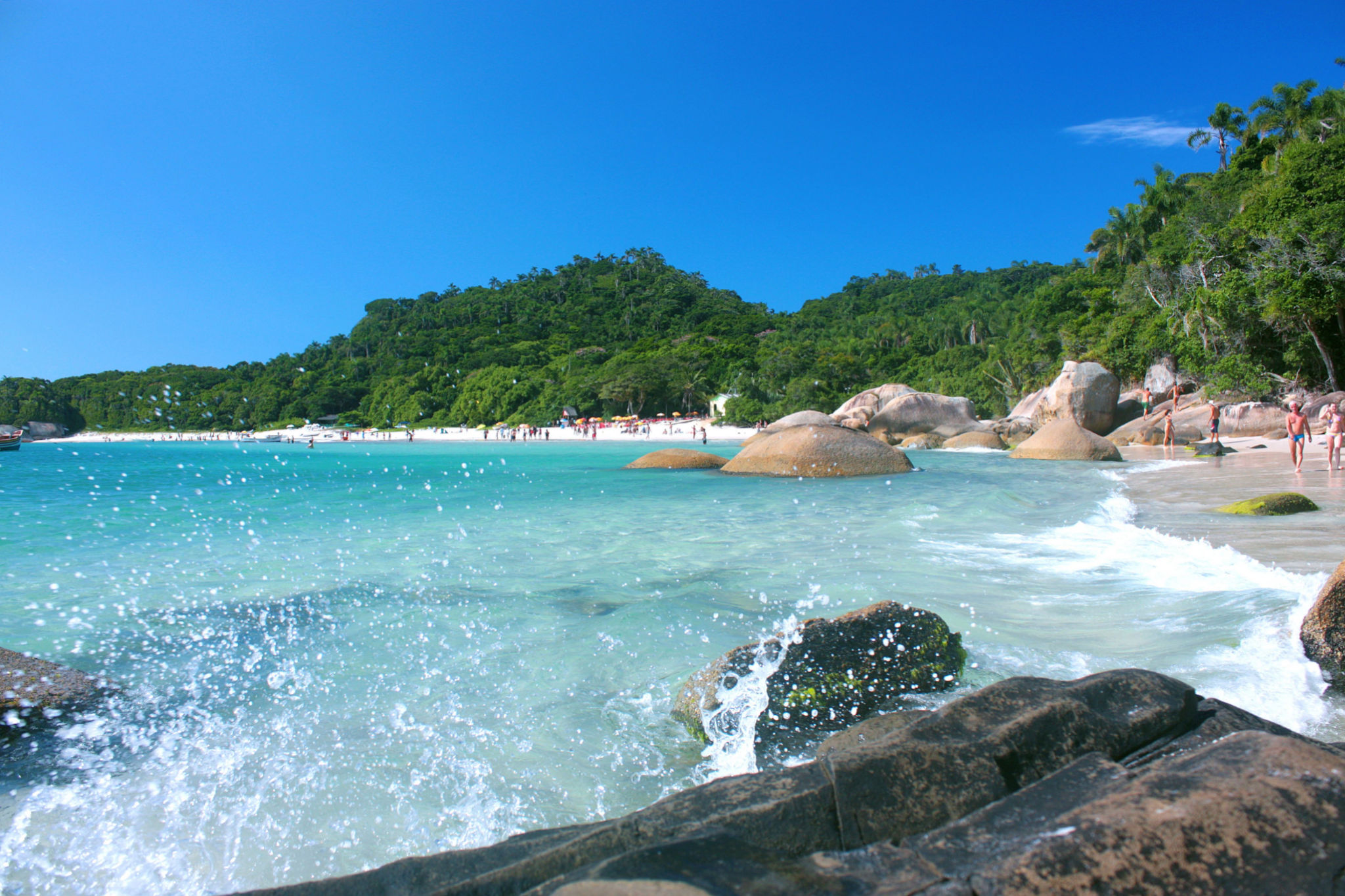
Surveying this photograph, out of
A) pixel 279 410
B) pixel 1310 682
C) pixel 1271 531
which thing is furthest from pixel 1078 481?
pixel 279 410

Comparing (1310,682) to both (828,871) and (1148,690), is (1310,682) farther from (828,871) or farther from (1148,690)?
(828,871)

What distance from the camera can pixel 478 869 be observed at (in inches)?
72.8

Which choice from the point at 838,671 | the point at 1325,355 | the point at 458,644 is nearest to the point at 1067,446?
the point at 1325,355

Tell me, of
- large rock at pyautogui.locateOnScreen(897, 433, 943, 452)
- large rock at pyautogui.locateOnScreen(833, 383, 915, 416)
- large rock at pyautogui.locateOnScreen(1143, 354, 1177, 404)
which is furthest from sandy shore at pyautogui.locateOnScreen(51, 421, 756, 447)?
large rock at pyautogui.locateOnScreen(1143, 354, 1177, 404)

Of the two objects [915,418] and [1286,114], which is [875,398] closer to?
[915,418]

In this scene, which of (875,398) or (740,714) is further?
(875,398)

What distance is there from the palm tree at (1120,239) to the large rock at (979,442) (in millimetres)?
24781

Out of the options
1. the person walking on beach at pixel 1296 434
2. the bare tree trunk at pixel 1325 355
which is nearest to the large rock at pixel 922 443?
the bare tree trunk at pixel 1325 355

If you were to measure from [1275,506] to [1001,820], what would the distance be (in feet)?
31.1

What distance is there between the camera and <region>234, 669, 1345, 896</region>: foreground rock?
4.18 ft

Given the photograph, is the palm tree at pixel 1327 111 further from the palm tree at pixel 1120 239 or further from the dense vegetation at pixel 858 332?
the palm tree at pixel 1120 239

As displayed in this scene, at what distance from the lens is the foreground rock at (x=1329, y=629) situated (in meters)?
3.50

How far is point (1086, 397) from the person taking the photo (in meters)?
30.4

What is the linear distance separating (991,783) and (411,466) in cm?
3134
